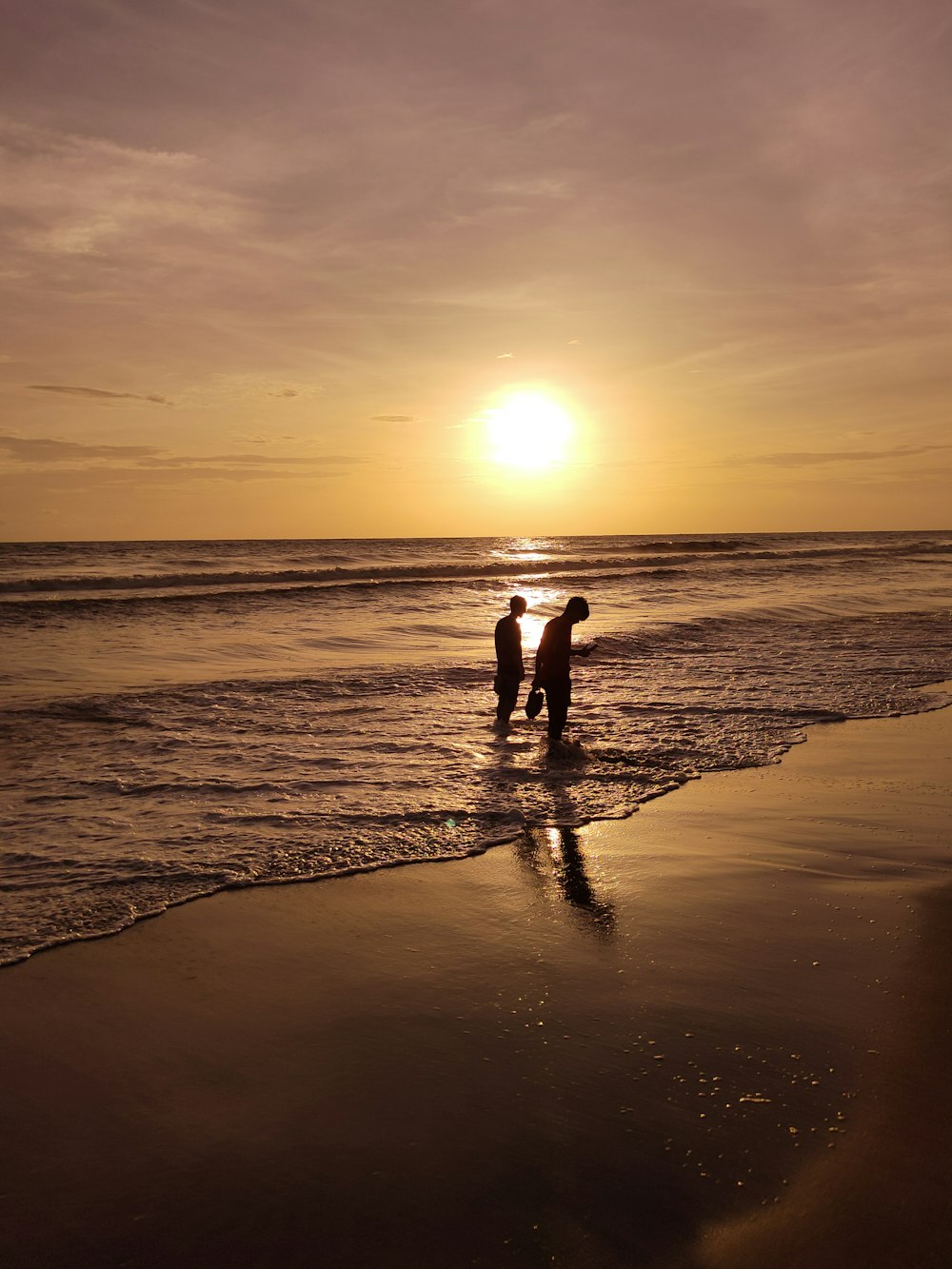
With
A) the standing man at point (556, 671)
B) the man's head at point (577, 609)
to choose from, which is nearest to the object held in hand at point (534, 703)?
the standing man at point (556, 671)

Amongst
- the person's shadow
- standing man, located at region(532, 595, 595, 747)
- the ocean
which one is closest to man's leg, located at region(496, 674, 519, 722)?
the ocean

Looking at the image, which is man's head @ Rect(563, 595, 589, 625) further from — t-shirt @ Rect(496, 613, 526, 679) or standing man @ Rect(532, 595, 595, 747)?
t-shirt @ Rect(496, 613, 526, 679)

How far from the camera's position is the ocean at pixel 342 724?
6.46 m

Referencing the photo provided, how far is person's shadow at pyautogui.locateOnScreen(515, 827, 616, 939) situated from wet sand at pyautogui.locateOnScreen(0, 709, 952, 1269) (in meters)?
0.03

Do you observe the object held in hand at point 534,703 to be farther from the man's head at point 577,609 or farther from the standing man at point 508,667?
the man's head at point 577,609

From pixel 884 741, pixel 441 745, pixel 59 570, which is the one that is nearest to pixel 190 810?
pixel 441 745

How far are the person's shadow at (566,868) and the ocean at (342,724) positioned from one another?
29 cm

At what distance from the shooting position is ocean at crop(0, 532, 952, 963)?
6461mm

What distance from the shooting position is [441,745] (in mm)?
10078

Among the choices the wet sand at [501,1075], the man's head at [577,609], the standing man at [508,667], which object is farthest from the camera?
the standing man at [508,667]

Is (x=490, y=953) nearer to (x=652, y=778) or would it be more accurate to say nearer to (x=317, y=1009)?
(x=317, y=1009)

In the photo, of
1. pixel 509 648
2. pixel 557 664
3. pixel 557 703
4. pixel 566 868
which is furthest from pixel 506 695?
pixel 566 868

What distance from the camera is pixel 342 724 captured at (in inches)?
445

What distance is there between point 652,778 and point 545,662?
2.04 meters
